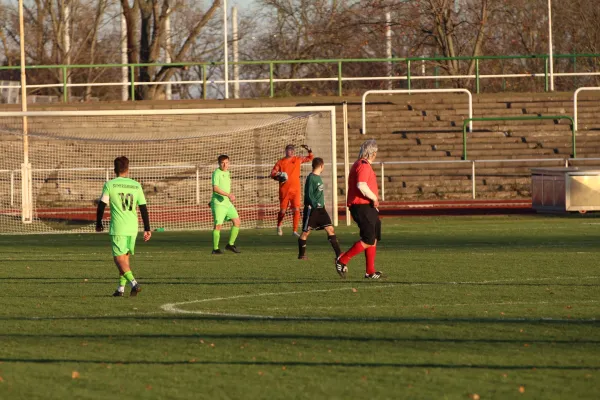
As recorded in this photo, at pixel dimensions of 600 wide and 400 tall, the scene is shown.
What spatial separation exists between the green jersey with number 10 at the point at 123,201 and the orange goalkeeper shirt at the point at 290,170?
8827 millimetres

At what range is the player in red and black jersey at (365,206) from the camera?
44.3ft

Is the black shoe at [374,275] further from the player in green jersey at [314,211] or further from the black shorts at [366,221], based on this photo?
the player in green jersey at [314,211]

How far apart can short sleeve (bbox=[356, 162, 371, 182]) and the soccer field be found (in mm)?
1227

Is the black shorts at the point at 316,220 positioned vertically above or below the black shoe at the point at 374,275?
above

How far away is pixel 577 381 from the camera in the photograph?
286 inches

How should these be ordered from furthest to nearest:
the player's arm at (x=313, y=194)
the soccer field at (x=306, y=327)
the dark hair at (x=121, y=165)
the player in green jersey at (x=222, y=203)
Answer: the player in green jersey at (x=222, y=203) < the player's arm at (x=313, y=194) < the dark hair at (x=121, y=165) < the soccer field at (x=306, y=327)

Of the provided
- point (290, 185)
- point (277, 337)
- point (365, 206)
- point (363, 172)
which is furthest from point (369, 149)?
point (290, 185)

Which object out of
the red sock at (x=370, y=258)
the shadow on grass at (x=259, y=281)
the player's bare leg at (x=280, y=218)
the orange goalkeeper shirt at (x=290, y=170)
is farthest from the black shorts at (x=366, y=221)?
the player's bare leg at (x=280, y=218)

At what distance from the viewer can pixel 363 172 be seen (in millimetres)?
13516

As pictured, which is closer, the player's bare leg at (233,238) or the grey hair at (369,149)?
the grey hair at (369,149)

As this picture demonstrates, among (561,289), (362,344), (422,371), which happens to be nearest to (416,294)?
(561,289)

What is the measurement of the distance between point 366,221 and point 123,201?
304 centimetres

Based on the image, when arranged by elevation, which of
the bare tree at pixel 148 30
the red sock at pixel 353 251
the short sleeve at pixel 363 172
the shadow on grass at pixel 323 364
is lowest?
the shadow on grass at pixel 323 364

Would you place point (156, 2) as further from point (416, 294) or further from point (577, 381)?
point (577, 381)
